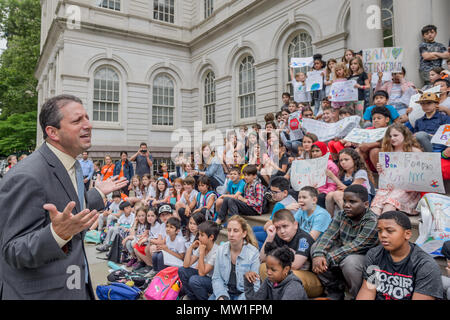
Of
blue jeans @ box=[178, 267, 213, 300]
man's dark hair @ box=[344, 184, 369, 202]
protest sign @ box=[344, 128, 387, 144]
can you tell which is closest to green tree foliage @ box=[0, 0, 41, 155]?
blue jeans @ box=[178, 267, 213, 300]

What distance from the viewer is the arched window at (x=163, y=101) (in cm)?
1856

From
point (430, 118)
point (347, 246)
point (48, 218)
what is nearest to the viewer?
point (48, 218)

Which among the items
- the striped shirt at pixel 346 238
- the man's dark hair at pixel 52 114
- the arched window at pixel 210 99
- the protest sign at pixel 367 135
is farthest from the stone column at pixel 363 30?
the arched window at pixel 210 99

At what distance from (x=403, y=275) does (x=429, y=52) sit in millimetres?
6006

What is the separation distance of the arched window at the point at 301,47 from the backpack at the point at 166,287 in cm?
1044

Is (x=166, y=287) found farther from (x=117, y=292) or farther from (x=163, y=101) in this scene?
(x=163, y=101)

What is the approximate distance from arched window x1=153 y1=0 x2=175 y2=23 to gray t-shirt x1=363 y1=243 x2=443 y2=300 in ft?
66.2

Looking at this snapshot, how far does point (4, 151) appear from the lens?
2575 centimetres

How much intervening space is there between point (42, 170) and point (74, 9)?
18236 mm

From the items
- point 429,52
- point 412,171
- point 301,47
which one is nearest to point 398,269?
point 412,171

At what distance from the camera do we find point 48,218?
1.49 m

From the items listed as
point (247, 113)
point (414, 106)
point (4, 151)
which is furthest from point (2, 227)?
point (4, 151)

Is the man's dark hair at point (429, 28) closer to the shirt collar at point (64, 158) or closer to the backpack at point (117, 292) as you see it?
the shirt collar at point (64, 158)
